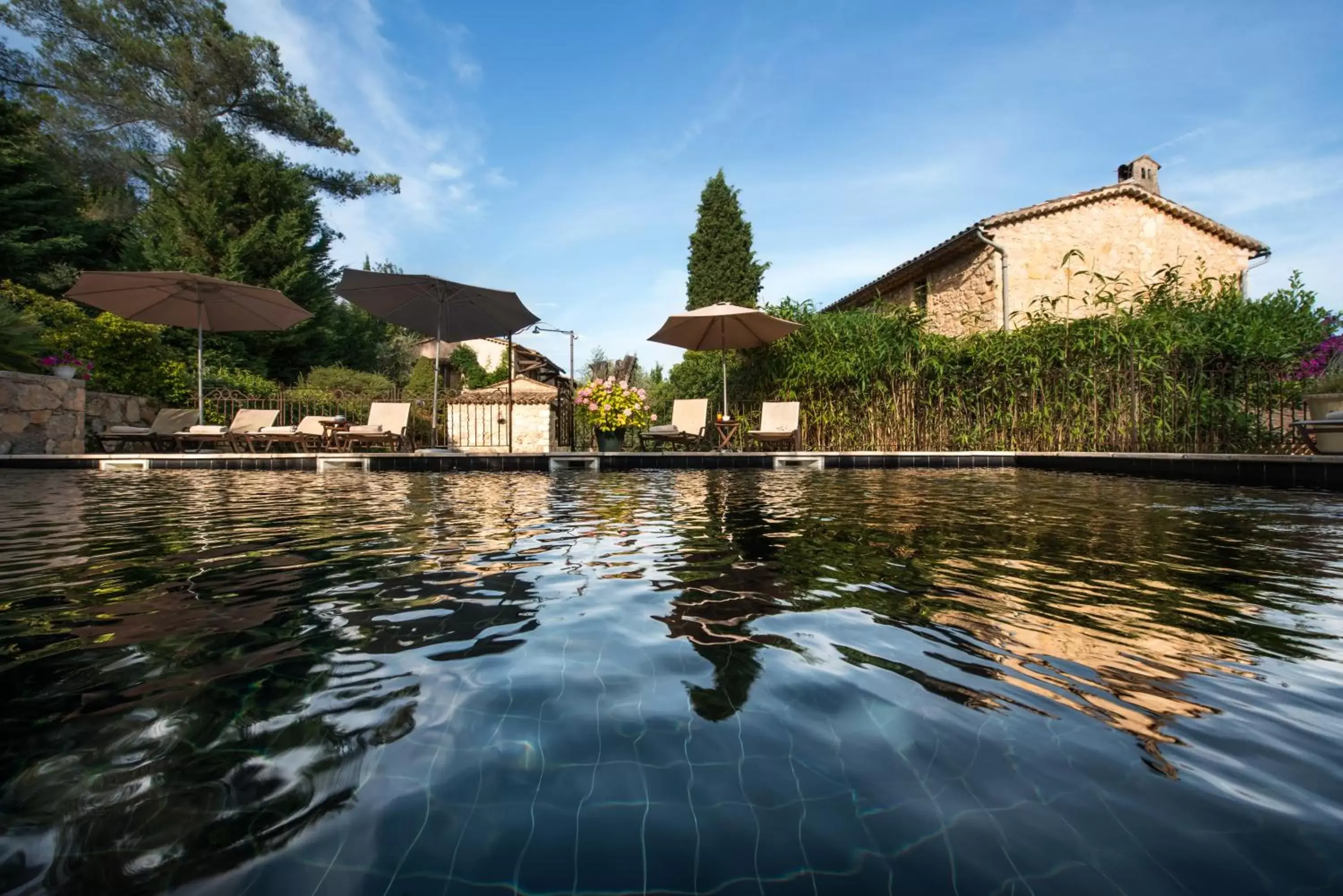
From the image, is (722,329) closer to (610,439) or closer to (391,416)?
(610,439)

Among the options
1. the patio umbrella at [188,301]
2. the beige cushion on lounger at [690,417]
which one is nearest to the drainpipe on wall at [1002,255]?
the beige cushion on lounger at [690,417]

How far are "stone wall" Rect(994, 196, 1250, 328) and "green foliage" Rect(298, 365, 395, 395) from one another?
15829 millimetres

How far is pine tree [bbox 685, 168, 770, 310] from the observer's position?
73.0ft

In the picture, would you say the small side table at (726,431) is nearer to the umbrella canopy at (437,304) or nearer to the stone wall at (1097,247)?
the umbrella canopy at (437,304)

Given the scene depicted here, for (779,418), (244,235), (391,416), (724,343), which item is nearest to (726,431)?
(779,418)

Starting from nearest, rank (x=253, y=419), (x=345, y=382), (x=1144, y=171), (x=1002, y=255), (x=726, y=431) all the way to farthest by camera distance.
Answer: (x=726, y=431) < (x=253, y=419) < (x=1002, y=255) < (x=345, y=382) < (x=1144, y=171)

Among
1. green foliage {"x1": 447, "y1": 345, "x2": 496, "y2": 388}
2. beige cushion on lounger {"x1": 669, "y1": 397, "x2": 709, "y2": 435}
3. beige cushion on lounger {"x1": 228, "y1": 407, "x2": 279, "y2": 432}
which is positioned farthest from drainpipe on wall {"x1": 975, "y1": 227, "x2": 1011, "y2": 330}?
green foliage {"x1": 447, "y1": 345, "x2": 496, "y2": 388}

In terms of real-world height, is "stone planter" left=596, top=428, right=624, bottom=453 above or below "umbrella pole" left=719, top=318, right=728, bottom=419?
below

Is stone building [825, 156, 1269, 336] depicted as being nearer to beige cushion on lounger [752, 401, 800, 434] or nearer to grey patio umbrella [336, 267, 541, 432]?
beige cushion on lounger [752, 401, 800, 434]

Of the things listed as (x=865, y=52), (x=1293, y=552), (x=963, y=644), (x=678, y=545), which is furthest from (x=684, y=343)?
(x=963, y=644)

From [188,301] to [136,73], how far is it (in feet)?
50.2

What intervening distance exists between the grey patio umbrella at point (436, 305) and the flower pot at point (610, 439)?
2.15 m

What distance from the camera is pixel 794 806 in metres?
1.01

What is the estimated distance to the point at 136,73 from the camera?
61.3ft
